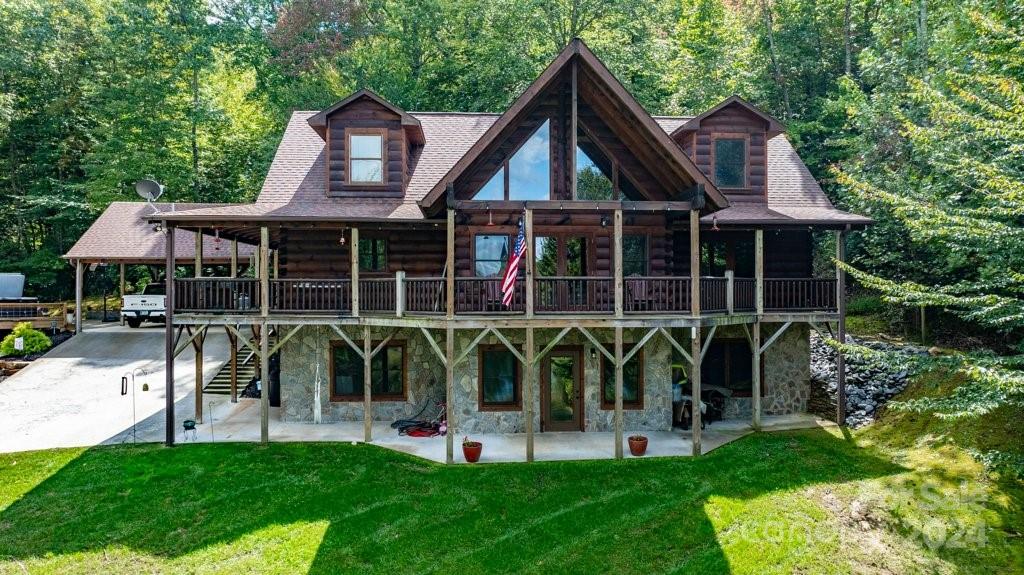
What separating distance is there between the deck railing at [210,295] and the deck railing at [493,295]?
2cm

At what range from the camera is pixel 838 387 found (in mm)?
14438

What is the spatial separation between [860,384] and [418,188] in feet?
46.0

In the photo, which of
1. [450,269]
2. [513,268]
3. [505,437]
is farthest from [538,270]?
[505,437]

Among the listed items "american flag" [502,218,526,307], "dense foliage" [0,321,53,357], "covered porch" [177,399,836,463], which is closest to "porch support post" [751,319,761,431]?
"covered porch" [177,399,836,463]

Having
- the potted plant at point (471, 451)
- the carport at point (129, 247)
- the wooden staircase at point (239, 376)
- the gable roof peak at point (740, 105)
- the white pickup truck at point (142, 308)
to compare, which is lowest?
the potted plant at point (471, 451)

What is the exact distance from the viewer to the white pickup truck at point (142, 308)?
85.0 feet

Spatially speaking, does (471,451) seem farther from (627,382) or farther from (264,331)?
(264,331)

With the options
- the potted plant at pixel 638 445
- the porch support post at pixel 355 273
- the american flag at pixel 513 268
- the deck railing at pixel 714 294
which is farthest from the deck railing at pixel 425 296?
the deck railing at pixel 714 294

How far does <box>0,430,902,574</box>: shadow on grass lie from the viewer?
8.87 metres

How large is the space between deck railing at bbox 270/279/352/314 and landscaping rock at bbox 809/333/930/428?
1351 cm

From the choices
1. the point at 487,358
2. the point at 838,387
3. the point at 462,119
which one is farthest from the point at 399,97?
the point at 838,387

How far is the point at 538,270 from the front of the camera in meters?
14.2

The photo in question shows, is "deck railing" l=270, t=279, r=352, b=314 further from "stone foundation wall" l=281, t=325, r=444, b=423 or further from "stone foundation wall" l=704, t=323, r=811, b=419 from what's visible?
"stone foundation wall" l=704, t=323, r=811, b=419

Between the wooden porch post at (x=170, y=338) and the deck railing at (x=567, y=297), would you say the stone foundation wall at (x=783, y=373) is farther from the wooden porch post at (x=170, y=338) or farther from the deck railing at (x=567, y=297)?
the wooden porch post at (x=170, y=338)
